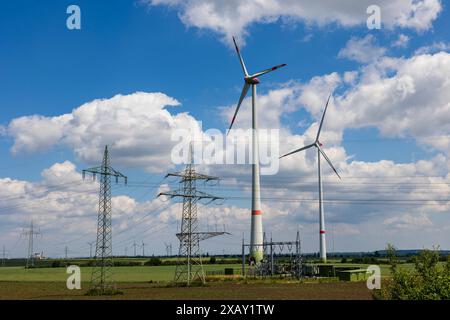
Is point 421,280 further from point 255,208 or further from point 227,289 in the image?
point 255,208

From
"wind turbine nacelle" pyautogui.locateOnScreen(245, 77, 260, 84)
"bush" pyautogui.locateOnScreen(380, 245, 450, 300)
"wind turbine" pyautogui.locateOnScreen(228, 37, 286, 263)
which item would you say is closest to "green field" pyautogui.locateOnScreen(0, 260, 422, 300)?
"wind turbine" pyautogui.locateOnScreen(228, 37, 286, 263)

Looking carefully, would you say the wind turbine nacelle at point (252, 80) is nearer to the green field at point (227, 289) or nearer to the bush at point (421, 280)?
the green field at point (227, 289)

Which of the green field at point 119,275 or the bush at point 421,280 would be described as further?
the green field at point 119,275

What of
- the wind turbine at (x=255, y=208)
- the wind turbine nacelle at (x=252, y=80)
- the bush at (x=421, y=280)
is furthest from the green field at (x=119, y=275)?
the bush at (x=421, y=280)

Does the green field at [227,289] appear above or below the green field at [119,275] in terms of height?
above

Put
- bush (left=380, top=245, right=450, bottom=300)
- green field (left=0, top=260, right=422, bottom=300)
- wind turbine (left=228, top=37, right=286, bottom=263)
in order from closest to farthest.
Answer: bush (left=380, top=245, right=450, bottom=300) → green field (left=0, top=260, right=422, bottom=300) → wind turbine (left=228, top=37, right=286, bottom=263)

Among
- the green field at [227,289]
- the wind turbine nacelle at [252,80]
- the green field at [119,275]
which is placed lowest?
the green field at [119,275]

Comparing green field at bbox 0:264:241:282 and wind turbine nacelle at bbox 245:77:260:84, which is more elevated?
wind turbine nacelle at bbox 245:77:260:84

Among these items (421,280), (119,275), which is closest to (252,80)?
(119,275)

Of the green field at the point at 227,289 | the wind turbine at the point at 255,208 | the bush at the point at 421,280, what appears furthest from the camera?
the wind turbine at the point at 255,208

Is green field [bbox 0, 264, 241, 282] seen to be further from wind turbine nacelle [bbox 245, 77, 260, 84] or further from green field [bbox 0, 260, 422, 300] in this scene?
wind turbine nacelle [bbox 245, 77, 260, 84]

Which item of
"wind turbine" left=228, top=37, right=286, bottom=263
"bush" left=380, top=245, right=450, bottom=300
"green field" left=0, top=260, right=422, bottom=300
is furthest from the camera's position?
"wind turbine" left=228, top=37, right=286, bottom=263
